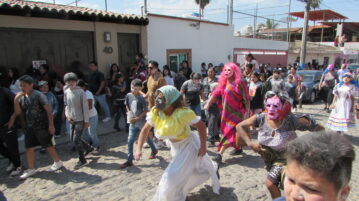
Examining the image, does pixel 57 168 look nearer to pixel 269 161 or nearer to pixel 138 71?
pixel 269 161

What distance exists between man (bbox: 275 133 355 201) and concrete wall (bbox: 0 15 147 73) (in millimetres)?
7938

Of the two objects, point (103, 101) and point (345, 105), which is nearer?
point (345, 105)

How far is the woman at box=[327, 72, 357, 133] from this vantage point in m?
6.01

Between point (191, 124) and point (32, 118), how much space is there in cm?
275

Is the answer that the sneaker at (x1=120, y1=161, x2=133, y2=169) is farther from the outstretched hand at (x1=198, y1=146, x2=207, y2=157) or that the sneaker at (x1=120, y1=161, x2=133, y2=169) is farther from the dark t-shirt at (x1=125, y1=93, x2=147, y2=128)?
the outstretched hand at (x1=198, y1=146, x2=207, y2=157)

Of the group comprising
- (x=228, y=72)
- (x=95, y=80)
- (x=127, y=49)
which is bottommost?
(x=95, y=80)

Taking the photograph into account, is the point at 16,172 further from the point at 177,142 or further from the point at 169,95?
the point at 169,95

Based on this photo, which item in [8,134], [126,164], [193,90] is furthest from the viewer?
[193,90]

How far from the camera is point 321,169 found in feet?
3.80

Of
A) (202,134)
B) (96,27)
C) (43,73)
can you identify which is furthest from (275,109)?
(96,27)

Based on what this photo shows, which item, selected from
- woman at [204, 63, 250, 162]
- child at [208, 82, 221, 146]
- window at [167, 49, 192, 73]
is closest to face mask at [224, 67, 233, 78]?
woman at [204, 63, 250, 162]

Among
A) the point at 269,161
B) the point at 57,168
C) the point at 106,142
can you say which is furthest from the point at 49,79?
the point at 269,161

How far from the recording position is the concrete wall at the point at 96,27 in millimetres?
7074

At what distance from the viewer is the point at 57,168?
4.47 m
